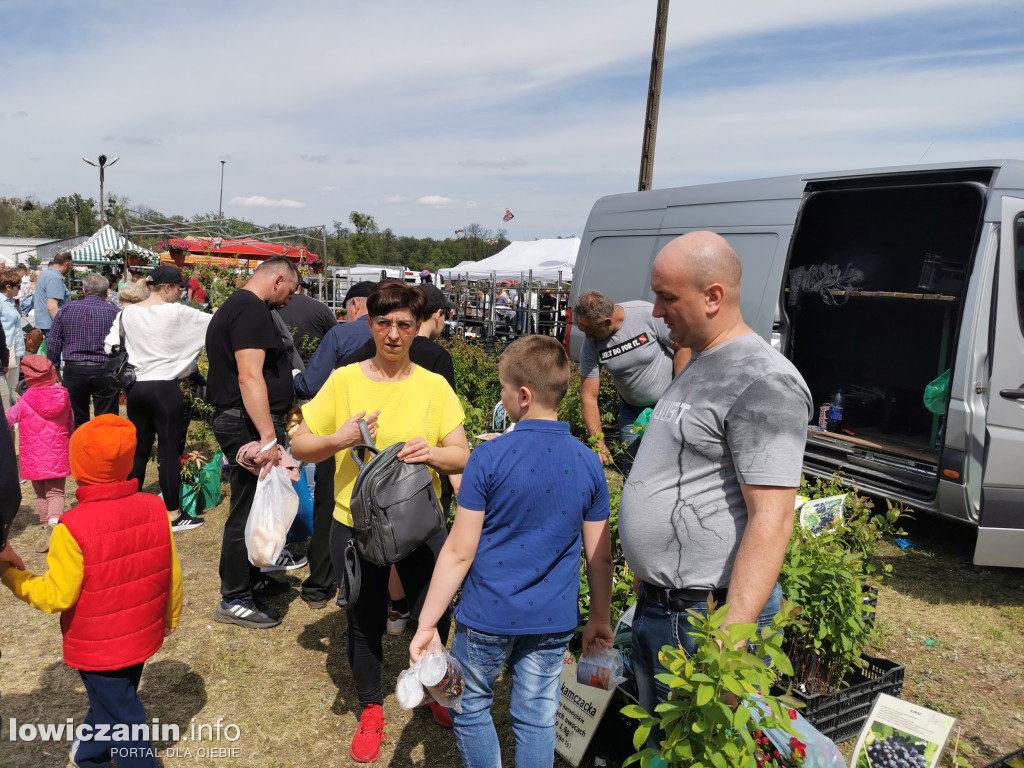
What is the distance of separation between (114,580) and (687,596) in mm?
1935

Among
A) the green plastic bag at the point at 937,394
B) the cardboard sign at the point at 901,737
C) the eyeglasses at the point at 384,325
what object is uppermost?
the eyeglasses at the point at 384,325

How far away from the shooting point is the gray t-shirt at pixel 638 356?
4.88 metres

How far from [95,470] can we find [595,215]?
658 centimetres

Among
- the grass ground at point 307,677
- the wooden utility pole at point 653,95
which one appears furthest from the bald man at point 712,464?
the wooden utility pole at point 653,95

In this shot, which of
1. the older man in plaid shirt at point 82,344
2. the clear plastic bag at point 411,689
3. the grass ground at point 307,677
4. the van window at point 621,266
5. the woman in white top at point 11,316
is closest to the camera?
the clear plastic bag at point 411,689

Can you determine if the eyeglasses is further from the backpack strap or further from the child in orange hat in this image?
the child in orange hat

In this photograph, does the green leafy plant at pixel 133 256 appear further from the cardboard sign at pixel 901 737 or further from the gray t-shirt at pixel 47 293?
the cardboard sign at pixel 901 737

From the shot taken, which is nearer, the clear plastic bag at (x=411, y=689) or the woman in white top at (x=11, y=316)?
the clear plastic bag at (x=411, y=689)

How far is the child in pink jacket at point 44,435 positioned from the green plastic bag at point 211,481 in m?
0.94

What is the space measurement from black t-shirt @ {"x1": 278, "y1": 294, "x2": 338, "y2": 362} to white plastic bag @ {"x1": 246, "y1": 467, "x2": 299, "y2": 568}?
280 cm

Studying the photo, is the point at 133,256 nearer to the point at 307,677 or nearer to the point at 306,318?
the point at 306,318

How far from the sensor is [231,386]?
156 inches

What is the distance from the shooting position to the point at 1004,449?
4.35 m

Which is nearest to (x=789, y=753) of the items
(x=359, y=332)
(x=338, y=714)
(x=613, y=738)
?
(x=613, y=738)
